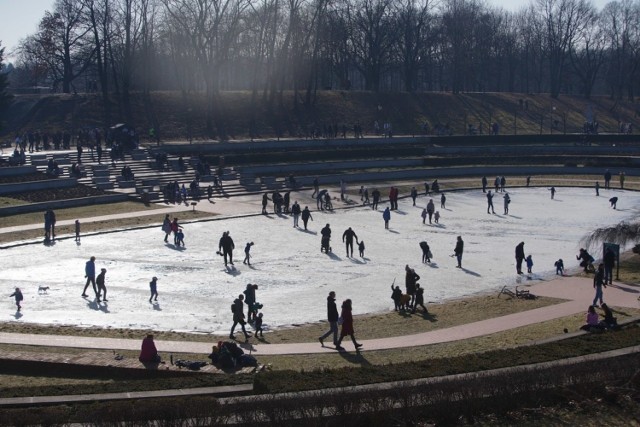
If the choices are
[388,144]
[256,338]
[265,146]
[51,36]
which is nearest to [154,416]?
[256,338]

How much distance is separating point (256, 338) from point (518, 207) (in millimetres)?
30562

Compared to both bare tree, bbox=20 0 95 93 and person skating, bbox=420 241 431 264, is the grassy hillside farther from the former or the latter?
person skating, bbox=420 241 431 264

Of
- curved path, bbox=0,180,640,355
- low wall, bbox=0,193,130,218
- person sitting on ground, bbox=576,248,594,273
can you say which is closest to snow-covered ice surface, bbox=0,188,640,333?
person sitting on ground, bbox=576,248,594,273

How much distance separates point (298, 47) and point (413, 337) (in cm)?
6870

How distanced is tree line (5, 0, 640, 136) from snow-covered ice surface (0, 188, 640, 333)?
34.1m

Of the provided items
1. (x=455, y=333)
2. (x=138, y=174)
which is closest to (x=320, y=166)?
(x=138, y=174)

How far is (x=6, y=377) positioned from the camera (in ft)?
63.8

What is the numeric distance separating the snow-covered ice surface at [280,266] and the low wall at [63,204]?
5.80 m

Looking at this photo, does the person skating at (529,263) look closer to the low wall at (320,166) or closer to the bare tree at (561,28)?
the low wall at (320,166)

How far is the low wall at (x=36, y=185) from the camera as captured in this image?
154 feet

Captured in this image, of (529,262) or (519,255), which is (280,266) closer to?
(519,255)

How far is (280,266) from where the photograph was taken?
33.8m

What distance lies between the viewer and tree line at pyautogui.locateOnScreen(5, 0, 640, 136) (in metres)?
79.8

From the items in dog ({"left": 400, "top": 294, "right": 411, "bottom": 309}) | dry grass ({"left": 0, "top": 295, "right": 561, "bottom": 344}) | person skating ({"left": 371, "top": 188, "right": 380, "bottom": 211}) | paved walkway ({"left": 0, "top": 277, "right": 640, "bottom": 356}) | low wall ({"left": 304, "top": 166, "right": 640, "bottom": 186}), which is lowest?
dry grass ({"left": 0, "top": 295, "right": 561, "bottom": 344})
